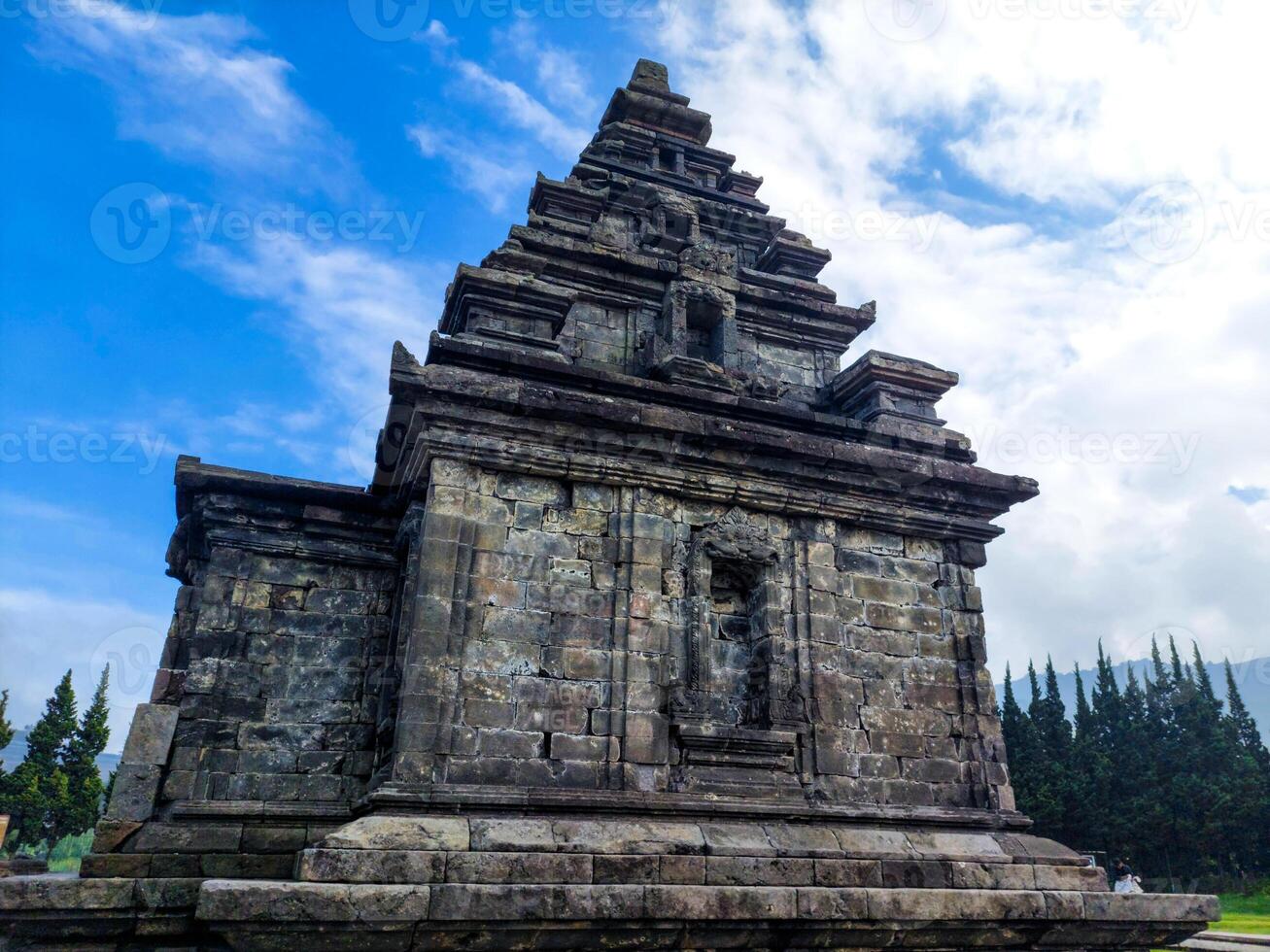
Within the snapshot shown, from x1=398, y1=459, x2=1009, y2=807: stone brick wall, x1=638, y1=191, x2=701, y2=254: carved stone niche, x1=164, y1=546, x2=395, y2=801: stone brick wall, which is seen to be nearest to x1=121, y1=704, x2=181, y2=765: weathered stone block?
x1=164, y1=546, x2=395, y2=801: stone brick wall

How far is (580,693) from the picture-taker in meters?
8.70

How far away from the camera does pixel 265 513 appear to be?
10570 millimetres

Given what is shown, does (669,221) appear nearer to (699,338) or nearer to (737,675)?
(699,338)

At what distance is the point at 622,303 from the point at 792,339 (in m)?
2.66

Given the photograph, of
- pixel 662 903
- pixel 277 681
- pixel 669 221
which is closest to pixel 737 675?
pixel 662 903

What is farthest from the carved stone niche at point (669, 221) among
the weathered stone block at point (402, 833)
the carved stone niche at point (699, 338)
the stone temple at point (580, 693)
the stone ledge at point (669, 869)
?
the weathered stone block at point (402, 833)

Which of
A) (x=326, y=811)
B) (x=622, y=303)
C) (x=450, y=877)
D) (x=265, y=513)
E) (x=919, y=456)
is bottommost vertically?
(x=450, y=877)

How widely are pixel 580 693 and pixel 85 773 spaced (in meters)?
38.1

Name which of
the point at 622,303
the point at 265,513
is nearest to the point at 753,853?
the point at 265,513

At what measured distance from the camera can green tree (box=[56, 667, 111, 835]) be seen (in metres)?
36.4

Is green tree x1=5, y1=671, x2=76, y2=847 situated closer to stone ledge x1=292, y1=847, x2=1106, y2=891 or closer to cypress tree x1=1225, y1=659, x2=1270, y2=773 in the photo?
stone ledge x1=292, y1=847, x2=1106, y2=891

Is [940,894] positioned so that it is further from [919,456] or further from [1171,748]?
[1171,748]

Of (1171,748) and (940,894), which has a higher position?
(1171,748)

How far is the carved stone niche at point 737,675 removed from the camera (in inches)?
348
